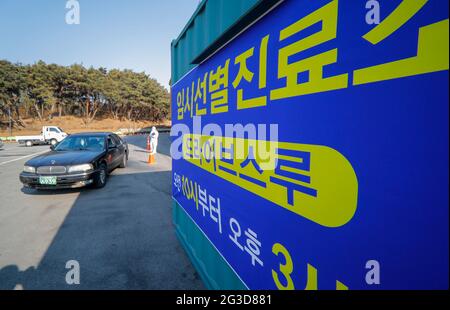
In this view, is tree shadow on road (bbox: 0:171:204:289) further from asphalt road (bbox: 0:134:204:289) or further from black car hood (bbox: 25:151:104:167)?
black car hood (bbox: 25:151:104:167)

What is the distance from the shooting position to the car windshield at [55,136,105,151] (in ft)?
24.3

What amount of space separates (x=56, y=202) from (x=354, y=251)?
21.8 feet

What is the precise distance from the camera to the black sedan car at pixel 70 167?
5.98 meters

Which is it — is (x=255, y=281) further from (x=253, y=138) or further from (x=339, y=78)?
(x=339, y=78)

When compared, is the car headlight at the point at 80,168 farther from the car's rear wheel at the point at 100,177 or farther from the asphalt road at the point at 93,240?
the asphalt road at the point at 93,240

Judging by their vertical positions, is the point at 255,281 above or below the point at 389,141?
below

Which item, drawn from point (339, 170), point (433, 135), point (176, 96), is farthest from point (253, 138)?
point (176, 96)

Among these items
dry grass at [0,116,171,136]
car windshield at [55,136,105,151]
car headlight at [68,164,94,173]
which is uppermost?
dry grass at [0,116,171,136]

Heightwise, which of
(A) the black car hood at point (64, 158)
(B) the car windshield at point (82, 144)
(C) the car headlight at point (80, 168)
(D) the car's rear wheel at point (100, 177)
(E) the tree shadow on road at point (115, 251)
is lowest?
(E) the tree shadow on road at point (115, 251)

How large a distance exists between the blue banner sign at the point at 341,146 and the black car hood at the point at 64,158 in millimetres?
5712

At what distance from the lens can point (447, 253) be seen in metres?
0.72

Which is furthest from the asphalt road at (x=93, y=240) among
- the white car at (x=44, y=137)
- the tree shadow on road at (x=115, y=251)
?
the white car at (x=44, y=137)

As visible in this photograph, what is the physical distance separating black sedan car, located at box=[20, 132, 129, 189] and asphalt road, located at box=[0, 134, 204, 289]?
0.40 meters

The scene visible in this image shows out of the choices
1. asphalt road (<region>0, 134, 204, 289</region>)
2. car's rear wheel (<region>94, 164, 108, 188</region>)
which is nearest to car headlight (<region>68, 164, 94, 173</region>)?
car's rear wheel (<region>94, 164, 108, 188</region>)
